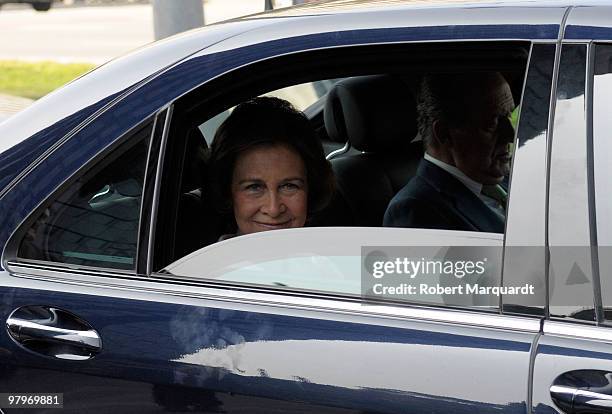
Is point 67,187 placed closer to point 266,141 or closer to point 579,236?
point 266,141

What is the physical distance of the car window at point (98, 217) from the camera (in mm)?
2158

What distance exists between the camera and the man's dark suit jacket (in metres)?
2.28

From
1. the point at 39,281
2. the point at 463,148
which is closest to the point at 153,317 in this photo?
the point at 39,281

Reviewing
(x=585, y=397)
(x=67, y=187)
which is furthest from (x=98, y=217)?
(x=585, y=397)

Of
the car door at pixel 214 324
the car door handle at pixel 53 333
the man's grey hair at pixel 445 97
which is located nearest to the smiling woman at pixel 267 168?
the man's grey hair at pixel 445 97

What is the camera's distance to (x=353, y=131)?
3.26 m

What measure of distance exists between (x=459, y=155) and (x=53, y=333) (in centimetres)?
107

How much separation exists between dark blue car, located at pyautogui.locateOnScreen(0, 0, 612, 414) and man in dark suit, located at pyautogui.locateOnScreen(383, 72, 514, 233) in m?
0.17

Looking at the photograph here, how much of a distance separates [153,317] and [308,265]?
300 millimetres

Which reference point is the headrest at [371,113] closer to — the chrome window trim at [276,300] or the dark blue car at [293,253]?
the dark blue car at [293,253]

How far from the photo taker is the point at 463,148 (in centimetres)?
267

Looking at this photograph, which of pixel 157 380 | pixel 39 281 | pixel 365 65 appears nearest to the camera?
pixel 157 380

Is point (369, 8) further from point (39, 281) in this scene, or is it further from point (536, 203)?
point (39, 281)

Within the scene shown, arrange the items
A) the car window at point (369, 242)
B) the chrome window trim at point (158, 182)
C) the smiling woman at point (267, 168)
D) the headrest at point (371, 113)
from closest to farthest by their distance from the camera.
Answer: the car window at point (369, 242)
the chrome window trim at point (158, 182)
the smiling woman at point (267, 168)
the headrest at point (371, 113)
